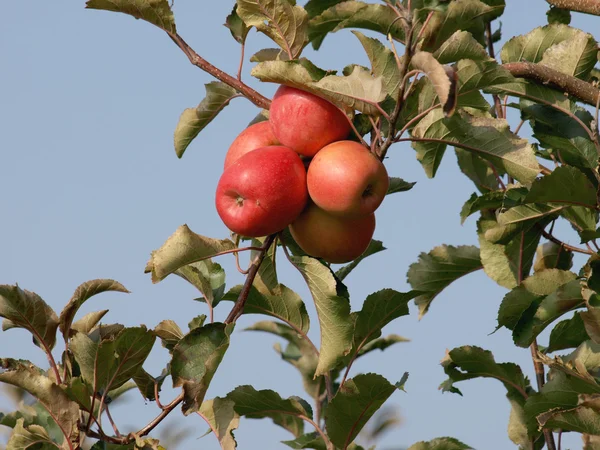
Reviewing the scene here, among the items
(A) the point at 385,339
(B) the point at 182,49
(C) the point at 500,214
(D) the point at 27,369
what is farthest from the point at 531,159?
(A) the point at 385,339

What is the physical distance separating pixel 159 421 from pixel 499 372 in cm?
145

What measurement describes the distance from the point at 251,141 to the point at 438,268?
1270mm

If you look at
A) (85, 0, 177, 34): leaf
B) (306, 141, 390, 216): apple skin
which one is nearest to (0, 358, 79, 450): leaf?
(306, 141, 390, 216): apple skin

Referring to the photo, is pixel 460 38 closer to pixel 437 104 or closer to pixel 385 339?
pixel 437 104

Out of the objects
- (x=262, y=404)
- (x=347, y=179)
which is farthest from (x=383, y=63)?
(x=262, y=404)

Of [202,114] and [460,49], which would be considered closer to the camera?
[460,49]

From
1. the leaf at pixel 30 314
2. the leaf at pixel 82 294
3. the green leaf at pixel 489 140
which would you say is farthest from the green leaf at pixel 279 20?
the leaf at pixel 30 314

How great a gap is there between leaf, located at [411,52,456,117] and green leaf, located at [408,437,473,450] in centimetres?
154

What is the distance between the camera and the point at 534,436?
2.90 metres

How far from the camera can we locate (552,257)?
3164mm

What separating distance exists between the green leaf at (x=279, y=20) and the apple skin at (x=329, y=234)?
0.47m

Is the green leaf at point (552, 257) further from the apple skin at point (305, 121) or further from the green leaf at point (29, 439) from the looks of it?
the green leaf at point (29, 439)

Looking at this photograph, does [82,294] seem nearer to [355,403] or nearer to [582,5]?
[355,403]

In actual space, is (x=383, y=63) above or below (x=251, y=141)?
above
